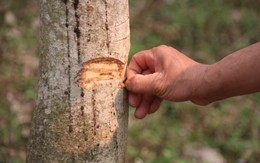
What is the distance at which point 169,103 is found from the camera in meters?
3.75

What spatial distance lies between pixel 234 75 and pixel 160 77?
323 mm

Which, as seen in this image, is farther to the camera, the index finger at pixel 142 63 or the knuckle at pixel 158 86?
the index finger at pixel 142 63

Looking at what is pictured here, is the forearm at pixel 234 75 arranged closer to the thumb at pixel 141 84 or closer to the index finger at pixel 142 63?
the thumb at pixel 141 84

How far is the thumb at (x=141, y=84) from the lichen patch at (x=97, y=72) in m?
0.09

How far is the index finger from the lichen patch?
0.58ft

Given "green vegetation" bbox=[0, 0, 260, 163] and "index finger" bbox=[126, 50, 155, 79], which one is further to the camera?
"green vegetation" bbox=[0, 0, 260, 163]

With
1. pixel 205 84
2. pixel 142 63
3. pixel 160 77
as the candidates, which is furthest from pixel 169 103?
pixel 205 84

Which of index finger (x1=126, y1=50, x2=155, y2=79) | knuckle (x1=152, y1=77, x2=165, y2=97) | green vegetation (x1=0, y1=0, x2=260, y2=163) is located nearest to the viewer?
knuckle (x1=152, y1=77, x2=165, y2=97)

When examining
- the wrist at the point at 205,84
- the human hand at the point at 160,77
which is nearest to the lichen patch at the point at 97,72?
the human hand at the point at 160,77

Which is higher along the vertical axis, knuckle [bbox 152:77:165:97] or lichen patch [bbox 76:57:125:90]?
lichen patch [bbox 76:57:125:90]

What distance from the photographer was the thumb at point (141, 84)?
5.90ft

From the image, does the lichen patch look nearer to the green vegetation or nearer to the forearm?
the forearm

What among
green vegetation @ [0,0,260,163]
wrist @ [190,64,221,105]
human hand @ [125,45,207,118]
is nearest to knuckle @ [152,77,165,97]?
human hand @ [125,45,207,118]

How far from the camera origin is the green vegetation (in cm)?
324
